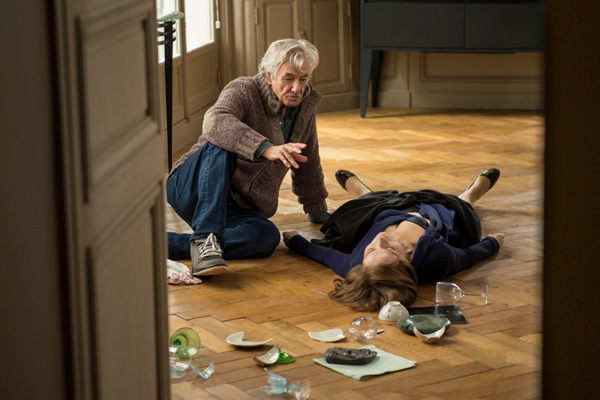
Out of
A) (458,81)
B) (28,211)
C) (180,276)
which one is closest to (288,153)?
(180,276)

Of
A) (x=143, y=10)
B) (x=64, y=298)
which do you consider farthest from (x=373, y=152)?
(x=64, y=298)

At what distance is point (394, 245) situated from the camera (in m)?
3.40

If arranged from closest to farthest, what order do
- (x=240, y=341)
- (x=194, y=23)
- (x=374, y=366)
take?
(x=374, y=366) < (x=240, y=341) < (x=194, y=23)

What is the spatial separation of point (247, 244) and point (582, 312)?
308 cm

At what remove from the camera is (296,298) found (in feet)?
11.0

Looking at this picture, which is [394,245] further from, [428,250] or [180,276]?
[180,276]

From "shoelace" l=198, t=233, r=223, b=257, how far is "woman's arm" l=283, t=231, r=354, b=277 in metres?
0.40

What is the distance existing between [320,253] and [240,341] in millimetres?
974

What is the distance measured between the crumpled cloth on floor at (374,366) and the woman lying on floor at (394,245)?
1.52ft

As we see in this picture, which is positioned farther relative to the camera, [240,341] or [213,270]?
[213,270]

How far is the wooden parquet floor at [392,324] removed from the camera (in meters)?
2.57

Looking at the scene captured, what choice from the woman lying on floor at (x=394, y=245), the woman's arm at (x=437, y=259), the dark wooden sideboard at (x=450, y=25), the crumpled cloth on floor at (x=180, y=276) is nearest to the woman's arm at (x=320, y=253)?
the woman lying on floor at (x=394, y=245)

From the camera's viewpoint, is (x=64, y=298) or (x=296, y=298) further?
(x=296, y=298)

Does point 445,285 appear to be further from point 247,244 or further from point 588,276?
point 588,276
